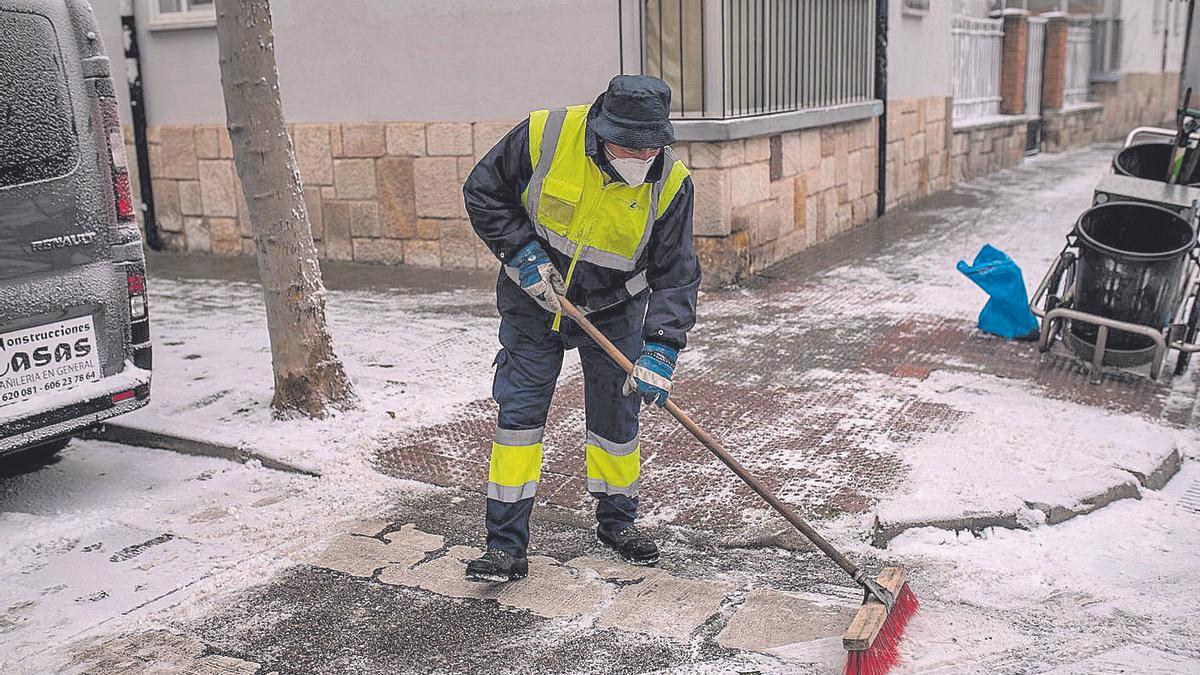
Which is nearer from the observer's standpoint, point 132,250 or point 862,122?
point 132,250

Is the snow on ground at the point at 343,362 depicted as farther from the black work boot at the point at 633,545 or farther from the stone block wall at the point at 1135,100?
the stone block wall at the point at 1135,100

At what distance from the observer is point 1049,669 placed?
3.12 meters

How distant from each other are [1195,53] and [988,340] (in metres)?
3.58

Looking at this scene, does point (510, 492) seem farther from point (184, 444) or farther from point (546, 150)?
point (184, 444)

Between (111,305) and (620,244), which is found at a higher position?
(620,244)

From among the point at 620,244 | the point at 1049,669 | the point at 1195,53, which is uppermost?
the point at 1195,53

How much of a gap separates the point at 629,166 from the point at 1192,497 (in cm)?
262

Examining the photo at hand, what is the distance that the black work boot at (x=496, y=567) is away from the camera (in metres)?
3.68

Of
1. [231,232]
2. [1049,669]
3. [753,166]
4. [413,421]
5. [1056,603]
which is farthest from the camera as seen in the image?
[231,232]

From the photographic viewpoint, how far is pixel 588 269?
367 centimetres

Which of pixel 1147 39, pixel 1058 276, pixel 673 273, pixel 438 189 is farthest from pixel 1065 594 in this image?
pixel 1147 39

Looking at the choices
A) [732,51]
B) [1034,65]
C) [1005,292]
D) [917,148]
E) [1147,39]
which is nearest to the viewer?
[1005,292]

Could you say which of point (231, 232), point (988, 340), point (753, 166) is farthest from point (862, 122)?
point (231, 232)

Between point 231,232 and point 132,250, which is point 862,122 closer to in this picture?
point 231,232
